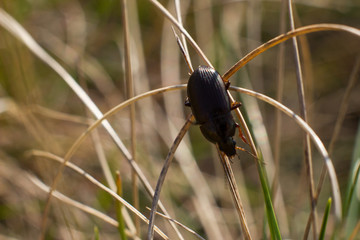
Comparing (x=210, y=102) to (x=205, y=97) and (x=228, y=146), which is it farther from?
(x=228, y=146)

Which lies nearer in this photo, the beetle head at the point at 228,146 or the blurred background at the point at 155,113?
the beetle head at the point at 228,146

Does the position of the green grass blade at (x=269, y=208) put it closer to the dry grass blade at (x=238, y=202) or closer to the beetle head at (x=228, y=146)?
the dry grass blade at (x=238, y=202)

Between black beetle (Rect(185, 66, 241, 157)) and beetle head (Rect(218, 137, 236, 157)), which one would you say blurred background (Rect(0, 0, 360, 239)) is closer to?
beetle head (Rect(218, 137, 236, 157))

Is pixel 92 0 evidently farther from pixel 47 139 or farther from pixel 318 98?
pixel 318 98

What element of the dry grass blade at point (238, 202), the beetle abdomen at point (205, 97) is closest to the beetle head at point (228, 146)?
the beetle abdomen at point (205, 97)

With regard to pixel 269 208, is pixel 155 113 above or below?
below

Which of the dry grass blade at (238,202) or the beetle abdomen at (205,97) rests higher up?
the beetle abdomen at (205,97)

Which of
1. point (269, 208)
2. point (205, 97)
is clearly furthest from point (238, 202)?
point (205, 97)
